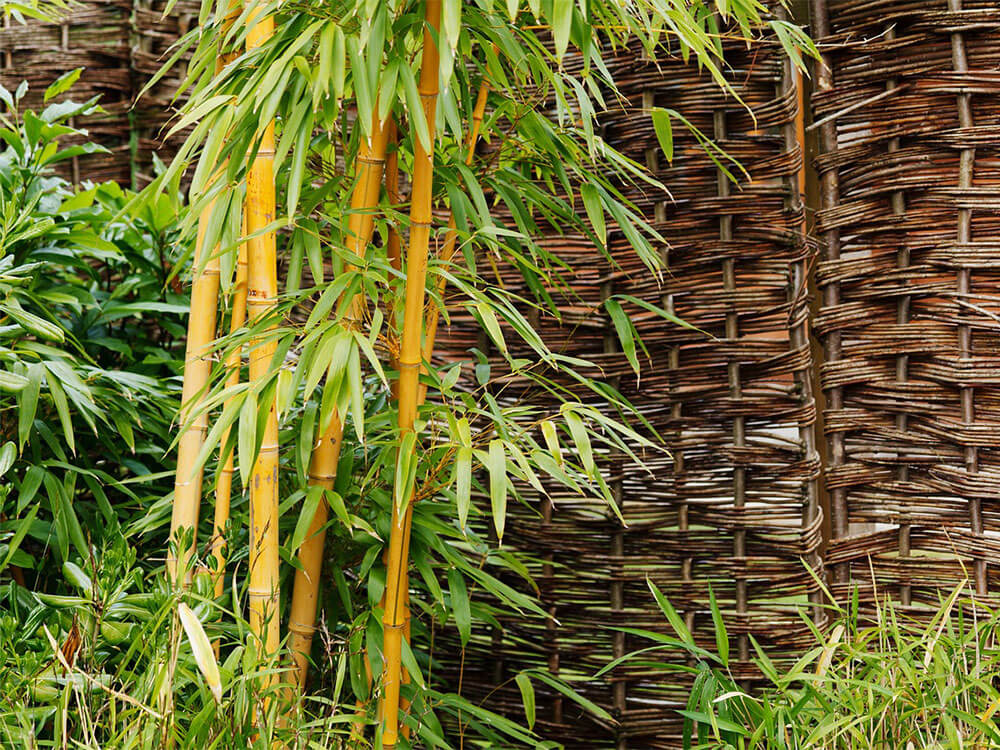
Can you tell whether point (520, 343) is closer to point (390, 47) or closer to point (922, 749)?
point (390, 47)

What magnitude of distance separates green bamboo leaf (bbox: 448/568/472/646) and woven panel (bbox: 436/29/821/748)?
18.1 inches

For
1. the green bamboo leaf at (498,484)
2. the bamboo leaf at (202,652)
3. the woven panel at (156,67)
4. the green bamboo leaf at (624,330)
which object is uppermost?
the woven panel at (156,67)

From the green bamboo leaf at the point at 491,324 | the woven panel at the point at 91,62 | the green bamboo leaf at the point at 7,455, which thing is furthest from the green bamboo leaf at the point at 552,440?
the woven panel at the point at 91,62

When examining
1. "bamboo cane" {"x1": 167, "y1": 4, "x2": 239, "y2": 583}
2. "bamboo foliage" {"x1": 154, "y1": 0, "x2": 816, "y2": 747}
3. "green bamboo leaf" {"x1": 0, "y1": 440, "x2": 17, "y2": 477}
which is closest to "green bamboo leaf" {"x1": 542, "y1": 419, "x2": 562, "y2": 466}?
"bamboo foliage" {"x1": 154, "y1": 0, "x2": 816, "y2": 747}

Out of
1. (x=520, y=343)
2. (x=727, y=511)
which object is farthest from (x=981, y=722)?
(x=520, y=343)

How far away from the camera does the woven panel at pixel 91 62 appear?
7.52ft

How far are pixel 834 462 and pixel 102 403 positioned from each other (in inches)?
55.7

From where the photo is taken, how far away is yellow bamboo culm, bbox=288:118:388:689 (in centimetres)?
125

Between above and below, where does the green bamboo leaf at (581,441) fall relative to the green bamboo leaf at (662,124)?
below

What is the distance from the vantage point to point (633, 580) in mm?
1763

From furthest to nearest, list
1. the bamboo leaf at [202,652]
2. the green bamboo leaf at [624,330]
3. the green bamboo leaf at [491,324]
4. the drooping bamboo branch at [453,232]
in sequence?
1. the green bamboo leaf at [624,330]
2. the drooping bamboo branch at [453,232]
3. the green bamboo leaf at [491,324]
4. the bamboo leaf at [202,652]

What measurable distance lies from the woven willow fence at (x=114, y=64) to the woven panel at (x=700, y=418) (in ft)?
4.10

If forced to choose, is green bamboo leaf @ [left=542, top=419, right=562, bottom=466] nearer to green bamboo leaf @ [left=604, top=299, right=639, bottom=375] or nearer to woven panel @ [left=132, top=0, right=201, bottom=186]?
green bamboo leaf @ [left=604, top=299, right=639, bottom=375]

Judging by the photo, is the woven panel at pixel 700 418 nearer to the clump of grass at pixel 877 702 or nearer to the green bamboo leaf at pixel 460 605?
the clump of grass at pixel 877 702
